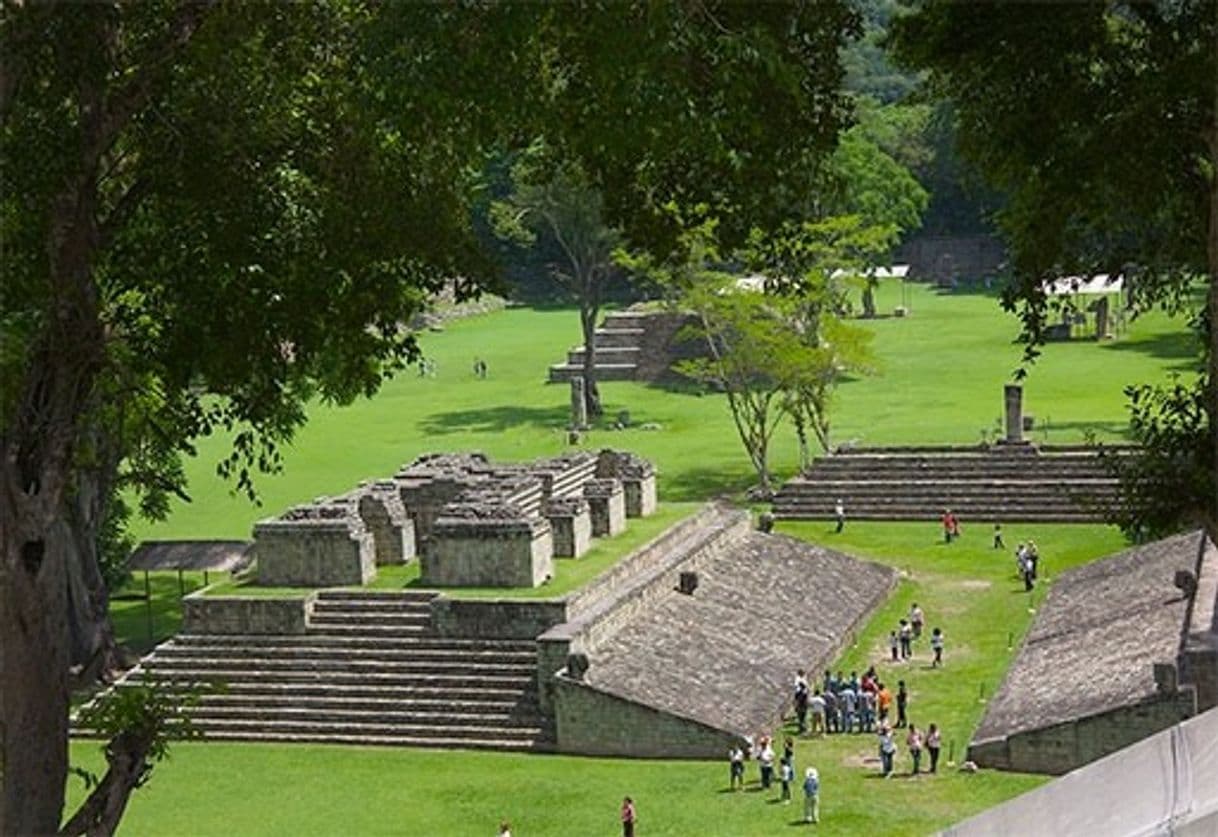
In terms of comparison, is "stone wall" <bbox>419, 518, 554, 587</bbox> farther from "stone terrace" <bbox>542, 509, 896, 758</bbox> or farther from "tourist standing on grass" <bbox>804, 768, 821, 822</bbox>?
"tourist standing on grass" <bbox>804, 768, 821, 822</bbox>

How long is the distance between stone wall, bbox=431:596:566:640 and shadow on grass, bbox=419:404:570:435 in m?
21.3

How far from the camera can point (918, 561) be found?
31.4m

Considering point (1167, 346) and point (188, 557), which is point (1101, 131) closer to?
point (188, 557)

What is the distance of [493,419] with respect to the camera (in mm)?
46656

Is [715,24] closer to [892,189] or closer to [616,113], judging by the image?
[616,113]

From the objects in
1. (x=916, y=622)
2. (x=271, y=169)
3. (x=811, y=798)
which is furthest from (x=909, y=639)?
(x=271, y=169)

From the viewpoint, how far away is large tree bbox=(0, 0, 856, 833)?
7.57 meters

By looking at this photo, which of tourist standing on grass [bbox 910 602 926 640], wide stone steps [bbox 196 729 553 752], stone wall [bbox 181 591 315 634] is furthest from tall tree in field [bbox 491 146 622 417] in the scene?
wide stone steps [bbox 196 729 553 752]

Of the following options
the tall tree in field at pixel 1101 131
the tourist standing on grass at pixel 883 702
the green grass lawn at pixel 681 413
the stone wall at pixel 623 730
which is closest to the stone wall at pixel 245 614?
the stone wall at pixel 623 730

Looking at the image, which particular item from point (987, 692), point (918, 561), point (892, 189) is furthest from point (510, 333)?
point (987, 692)

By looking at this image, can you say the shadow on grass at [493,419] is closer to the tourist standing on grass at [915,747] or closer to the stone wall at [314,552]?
the stone wall at [314,552]

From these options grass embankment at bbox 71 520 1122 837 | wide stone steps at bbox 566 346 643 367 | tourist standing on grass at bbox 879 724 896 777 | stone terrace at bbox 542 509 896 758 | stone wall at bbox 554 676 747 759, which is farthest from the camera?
wide stone steps at bbox 566 346 643 367

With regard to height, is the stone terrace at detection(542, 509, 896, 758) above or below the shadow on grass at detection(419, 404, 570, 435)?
below

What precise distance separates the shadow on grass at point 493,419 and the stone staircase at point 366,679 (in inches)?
814
